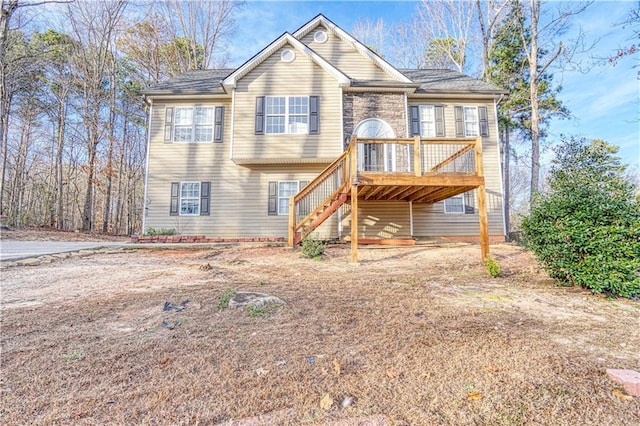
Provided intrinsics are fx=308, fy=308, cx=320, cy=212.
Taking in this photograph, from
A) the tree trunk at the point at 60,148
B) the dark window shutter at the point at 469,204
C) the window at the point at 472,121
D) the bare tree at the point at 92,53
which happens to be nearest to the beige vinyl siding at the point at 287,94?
the window at the point at 472,121

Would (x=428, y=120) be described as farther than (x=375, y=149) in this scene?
Yes

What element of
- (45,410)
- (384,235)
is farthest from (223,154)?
(45,410)

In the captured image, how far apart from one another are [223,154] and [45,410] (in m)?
10.5

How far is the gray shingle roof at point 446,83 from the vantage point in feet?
38.0

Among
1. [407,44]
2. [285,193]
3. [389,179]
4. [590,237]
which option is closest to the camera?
[590,237]

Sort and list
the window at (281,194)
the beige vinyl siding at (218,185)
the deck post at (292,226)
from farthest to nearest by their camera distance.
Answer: the window at (281,194), the beige vinyl siding at (218,185), the deck post at (292,226)

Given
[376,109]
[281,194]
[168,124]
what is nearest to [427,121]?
[376,109]

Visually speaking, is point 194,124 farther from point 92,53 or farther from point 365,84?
point 92,53

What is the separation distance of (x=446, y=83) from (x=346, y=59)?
13.5ft

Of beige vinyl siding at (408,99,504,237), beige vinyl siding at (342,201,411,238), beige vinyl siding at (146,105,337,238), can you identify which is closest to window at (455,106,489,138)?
beige vinyl siding at (408,99,504,237)

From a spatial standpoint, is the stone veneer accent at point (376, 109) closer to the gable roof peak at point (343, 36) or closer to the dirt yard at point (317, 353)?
the gable roof peak at point (343, 36)

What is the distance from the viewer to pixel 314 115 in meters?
10.9

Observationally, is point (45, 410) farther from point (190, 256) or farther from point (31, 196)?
point (31, 196)

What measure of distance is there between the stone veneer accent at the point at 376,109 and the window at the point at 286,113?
116cm
